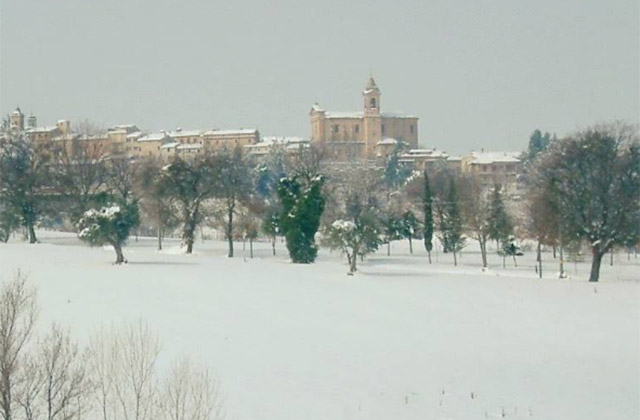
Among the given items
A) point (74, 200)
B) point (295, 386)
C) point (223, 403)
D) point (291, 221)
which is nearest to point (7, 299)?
point (223, 403)

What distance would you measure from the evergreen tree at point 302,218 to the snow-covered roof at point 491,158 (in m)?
94.4

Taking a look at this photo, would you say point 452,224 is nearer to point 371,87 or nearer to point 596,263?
point 596,263

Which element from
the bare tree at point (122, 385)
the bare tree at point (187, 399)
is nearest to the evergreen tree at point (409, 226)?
the bare tree at point (187, 399)

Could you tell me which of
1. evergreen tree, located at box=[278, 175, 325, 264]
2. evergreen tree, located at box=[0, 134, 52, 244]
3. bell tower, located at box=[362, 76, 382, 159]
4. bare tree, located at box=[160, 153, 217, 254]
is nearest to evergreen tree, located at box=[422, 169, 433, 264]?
evergreen tree, located at box=[278, 175, 325, 264]

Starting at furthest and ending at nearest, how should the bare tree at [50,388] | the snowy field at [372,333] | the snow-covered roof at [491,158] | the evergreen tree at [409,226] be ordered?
1. the snow-covered roof at [491,158]
2. the evergreen tree at [409,226]
3. the snowy field at [372,333]
4. the bare tree at [50,388]

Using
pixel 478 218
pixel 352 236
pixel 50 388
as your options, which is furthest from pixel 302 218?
pixel 50 388

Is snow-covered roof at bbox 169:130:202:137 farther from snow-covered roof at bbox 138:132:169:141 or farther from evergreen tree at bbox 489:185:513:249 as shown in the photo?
evergreen tree at bbox 489:185:513:249

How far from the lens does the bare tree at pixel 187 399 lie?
1286 cm

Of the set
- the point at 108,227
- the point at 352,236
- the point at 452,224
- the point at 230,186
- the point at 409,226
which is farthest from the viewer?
the point at 409,226

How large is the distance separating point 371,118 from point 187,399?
477 feet

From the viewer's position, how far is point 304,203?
44281 mm

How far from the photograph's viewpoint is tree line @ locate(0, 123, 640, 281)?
37875 mm

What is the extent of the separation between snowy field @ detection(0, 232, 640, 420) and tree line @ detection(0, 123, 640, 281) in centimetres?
231

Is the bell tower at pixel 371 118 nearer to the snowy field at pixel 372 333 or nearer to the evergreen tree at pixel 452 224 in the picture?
the evergreen tree at pixel 452 224
